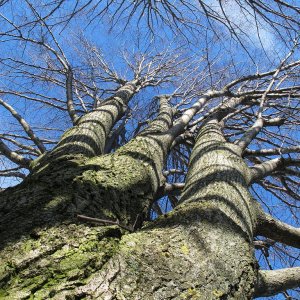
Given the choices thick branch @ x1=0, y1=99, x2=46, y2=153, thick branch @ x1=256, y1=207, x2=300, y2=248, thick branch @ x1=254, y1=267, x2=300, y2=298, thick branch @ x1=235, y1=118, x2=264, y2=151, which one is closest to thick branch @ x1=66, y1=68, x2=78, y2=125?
thick branch @ x1=0, y1=99, x2=46, y2=153

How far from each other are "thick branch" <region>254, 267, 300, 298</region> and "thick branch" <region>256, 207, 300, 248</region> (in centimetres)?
22

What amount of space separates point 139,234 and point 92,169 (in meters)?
0.57

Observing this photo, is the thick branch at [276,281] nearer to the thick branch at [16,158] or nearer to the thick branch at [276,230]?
the thick branch at [276,230]

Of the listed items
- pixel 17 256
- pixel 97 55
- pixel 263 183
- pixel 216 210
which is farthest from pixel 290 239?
pixel 97 55

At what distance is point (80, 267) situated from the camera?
40.7 inches

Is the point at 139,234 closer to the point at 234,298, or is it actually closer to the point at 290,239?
the point at 234,298

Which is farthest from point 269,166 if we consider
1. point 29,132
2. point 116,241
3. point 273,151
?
point 29,132

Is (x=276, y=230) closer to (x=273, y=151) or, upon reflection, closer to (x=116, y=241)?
(x=116, y=241)

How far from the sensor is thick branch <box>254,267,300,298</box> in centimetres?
162

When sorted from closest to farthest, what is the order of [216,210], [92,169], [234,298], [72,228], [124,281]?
[124,281] → [234,298] → [72,228] → [216,210] → [92,169]

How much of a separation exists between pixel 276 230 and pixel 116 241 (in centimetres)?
114

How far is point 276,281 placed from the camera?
5.58 ft

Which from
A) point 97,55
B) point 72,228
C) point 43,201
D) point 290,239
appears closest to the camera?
point 72,228

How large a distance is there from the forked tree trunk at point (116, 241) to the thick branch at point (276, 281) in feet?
0.90
